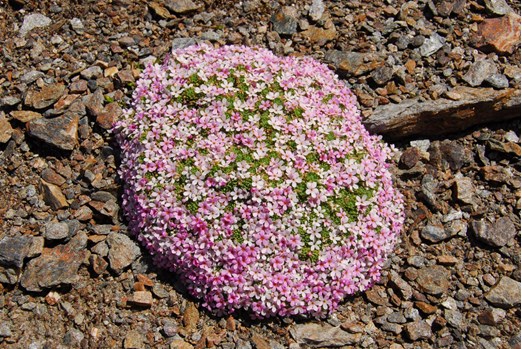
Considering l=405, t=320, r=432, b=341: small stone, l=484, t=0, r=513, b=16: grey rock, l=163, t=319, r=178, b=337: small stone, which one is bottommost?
l=163, t=319, r=178, b=337: small stone

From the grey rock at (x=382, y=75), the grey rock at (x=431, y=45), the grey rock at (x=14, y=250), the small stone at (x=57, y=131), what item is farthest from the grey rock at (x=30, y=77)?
the grey rock at (x=431, y=45)

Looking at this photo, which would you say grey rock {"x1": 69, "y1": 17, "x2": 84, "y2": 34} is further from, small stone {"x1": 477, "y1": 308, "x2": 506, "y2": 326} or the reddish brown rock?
small stone {"x1": 477, "y1": 308, "x2": 506, "y2": 326}

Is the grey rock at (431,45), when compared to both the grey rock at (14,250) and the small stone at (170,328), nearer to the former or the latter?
the small stone at (170,328)

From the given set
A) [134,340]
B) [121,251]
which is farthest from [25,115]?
[134,340]

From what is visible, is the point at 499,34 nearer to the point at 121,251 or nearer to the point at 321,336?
Result: the point at 321,336

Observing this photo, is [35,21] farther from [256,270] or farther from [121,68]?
[256,270]

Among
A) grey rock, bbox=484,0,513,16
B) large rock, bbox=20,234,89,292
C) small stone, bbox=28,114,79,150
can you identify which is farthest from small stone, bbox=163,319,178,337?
grey rock, bbox=484,0,513,16
